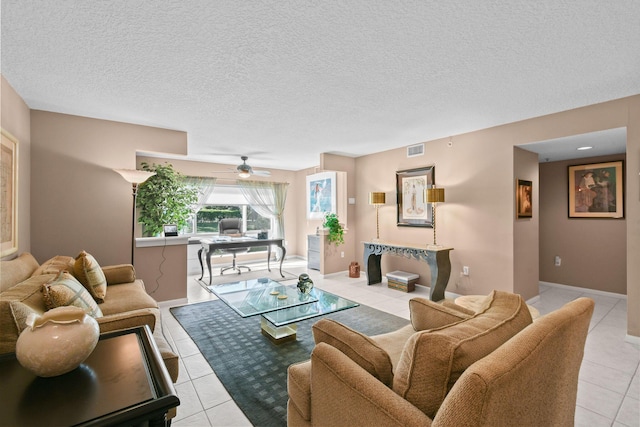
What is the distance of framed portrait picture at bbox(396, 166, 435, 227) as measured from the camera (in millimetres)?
4637

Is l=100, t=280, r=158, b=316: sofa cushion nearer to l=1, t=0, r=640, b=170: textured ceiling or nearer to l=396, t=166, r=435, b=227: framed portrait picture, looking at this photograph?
l=1, t=0, r=640, b=170: textured ceiling

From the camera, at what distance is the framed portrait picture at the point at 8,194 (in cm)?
234

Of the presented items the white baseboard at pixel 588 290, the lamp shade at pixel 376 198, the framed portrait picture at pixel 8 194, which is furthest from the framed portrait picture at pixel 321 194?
the framed portrait picture at pixel 8 194

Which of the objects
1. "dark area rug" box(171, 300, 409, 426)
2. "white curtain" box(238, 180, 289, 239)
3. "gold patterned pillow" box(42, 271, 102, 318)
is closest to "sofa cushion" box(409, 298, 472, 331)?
"dark area rug" box(171, 300, 409, 426)

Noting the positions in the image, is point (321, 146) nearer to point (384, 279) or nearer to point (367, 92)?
point (367, 92)

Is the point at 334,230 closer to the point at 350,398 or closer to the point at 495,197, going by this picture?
the point at 495,197

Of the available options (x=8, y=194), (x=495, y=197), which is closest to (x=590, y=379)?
(x=495, y=197)

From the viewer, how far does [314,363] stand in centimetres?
129

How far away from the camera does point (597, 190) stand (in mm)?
4375

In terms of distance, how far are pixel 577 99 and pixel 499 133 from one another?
912 mm

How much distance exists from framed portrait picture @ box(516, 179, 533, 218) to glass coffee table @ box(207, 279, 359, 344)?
8.54ft

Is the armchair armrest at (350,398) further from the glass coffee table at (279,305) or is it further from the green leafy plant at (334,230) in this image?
the green leafy plant at (334,230)

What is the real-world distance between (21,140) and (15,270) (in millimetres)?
1403

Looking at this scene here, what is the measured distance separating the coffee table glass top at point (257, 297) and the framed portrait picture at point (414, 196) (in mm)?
2459
